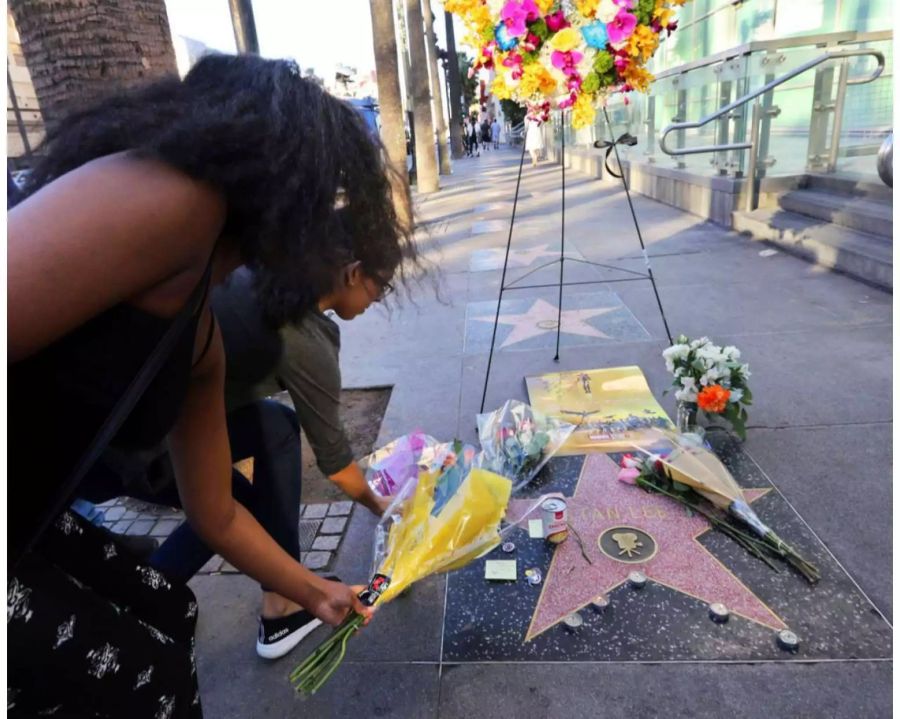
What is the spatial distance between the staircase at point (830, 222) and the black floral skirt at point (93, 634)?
5.14 m

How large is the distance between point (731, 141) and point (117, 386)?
322 inches

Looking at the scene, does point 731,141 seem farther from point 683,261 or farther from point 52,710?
point 52,710

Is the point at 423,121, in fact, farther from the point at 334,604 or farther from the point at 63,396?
the point at 63,396

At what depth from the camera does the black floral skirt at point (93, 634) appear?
902 millimetres

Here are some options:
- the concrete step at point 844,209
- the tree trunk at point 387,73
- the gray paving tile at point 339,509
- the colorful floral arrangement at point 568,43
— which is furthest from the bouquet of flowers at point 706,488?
the tree trunk at point 387,73

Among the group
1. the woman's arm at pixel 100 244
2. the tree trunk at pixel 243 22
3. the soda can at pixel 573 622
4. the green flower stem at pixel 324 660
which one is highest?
the tree trunk at pixel 243 22

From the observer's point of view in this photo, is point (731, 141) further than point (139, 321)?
Yes

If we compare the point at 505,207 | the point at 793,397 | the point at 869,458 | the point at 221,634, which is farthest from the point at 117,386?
the point at 505,207

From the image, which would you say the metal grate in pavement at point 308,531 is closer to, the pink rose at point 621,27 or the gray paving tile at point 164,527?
the gray paving tile at point 164,527

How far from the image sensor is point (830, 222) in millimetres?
6141

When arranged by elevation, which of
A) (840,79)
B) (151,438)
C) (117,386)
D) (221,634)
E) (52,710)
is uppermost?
(840,79)

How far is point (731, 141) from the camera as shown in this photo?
7629 mm

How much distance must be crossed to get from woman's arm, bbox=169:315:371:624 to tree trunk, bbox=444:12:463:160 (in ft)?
85.7

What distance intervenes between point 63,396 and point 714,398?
8.05 ft
